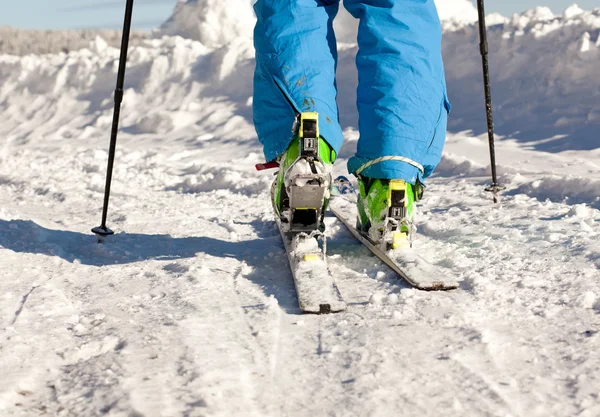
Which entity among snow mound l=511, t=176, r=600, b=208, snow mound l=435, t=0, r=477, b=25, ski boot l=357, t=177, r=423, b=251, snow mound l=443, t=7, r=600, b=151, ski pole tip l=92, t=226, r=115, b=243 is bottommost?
ski pole tip l=92, t=226, r=115, b=243

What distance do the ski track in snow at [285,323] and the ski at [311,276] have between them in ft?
0.17

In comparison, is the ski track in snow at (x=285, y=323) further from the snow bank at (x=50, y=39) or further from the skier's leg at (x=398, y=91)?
the snow bank at (x=50, y=39)

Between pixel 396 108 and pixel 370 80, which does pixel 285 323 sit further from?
pixel 370 80

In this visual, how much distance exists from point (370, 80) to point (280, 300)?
999mm

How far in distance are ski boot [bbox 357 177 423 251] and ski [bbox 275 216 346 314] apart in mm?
263

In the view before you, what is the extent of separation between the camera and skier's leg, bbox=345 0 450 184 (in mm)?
2926

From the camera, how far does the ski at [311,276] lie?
239 cm

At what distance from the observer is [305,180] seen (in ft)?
9.10

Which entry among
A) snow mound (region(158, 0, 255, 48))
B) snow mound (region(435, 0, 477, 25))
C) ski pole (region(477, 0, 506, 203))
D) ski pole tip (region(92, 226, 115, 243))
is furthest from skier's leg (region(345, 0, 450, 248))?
snow mound (region(435, 0, 477, 25))

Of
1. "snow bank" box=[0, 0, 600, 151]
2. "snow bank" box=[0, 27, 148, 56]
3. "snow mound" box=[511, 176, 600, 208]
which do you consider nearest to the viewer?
"snow mound" box=[511, 176, 600, 208]

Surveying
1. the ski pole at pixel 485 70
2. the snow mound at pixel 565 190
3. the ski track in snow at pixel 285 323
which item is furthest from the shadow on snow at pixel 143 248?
the snow mound at pixel 565 190

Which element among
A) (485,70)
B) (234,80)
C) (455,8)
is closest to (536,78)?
(485,70)

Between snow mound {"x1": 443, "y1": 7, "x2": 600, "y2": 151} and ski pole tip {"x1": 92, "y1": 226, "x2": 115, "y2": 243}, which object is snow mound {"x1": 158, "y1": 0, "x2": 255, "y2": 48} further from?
ski pole tip {"x1": 92, "y1": 226, "x2": 115, "y2": 243}

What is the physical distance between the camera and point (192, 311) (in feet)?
7.89
